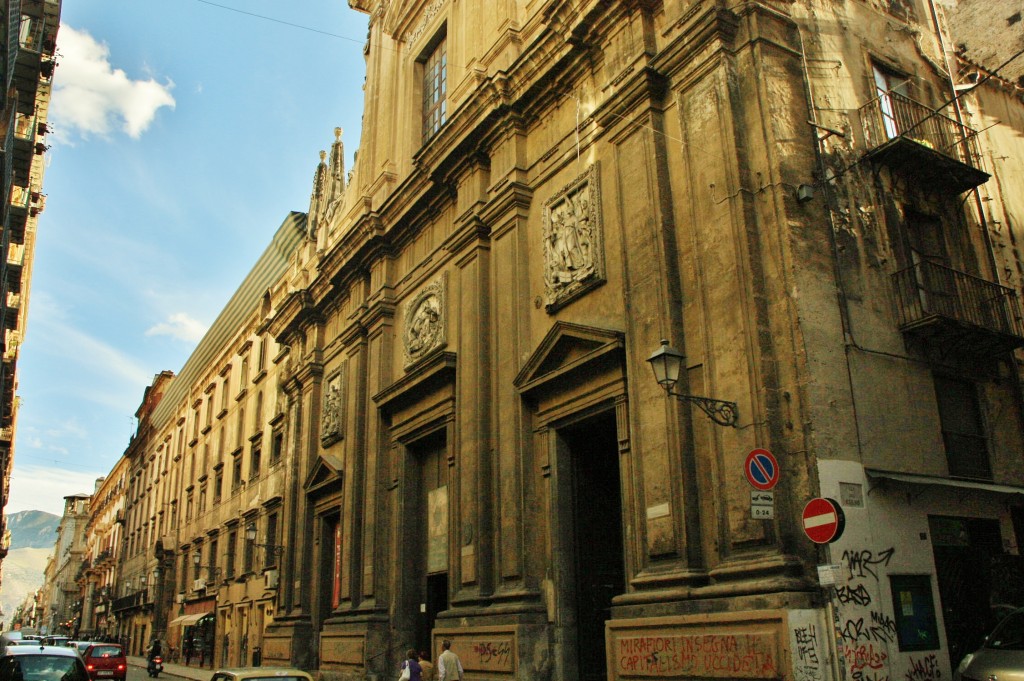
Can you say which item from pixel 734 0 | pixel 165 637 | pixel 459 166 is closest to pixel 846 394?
pixel 734 0

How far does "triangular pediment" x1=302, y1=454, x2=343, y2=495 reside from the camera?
22.7 m

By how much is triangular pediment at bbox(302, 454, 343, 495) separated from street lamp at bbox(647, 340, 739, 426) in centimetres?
1352

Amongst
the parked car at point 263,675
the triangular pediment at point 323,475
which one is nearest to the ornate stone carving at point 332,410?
the triangular pediment at point 323,475

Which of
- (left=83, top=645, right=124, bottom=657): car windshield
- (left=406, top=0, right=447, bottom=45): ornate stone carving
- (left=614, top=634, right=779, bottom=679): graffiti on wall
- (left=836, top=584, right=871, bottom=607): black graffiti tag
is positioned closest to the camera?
(left=614, top=634, right=779, bottom=679): graffiti on wall

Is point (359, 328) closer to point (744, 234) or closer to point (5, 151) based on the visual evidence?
point (5, 151)

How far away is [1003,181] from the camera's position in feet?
51.1

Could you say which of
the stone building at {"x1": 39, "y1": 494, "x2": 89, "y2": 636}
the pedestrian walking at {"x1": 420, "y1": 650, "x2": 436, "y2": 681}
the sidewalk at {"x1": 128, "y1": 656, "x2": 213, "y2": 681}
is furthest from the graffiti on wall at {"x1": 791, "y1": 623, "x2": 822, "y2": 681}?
the stone building at {"x1": 39, "y1": 494, "x2": 89, "y2": 636}

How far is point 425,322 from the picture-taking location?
19.4 metres

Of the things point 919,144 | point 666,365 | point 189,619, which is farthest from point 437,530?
point 189,619

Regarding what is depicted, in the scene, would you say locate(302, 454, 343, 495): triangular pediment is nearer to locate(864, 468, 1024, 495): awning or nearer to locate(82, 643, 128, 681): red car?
locate(82, 643, 128, 681): red car

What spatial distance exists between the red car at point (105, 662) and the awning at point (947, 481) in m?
21.2

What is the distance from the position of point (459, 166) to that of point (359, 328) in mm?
5747

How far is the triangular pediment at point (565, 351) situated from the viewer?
1315 centimetres

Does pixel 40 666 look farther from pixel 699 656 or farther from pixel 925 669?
pixel 925 669
